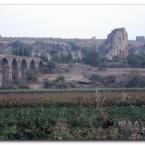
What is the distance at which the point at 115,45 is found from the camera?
1343 cm

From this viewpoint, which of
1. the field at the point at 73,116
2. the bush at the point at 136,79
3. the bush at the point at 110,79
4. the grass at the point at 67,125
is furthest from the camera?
the bush at the point at 110,79

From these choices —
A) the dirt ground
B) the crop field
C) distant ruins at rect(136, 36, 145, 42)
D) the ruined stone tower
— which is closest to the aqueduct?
the crop field

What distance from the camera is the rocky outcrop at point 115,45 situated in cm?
1147

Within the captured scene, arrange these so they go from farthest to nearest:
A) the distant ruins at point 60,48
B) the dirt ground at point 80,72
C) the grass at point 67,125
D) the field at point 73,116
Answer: the dirt ground at point 80,72
the distant ruins at point 60,48
the field at point 73,116
the grass at point 67,125

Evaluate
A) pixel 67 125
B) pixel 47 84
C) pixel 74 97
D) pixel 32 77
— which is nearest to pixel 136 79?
pixel 47 84

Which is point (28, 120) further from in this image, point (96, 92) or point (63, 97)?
point (63, 97)

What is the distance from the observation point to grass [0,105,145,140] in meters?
9.62

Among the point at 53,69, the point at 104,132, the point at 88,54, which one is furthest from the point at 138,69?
the point at 104,132

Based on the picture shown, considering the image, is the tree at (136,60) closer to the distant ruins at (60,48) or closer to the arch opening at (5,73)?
the distant ruins at (60,48)

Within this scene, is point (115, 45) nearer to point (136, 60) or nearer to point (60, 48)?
point (136, 60)

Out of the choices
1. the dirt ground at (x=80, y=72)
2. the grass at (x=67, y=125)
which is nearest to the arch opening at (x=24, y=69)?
the dirt ground at (x=80, y=72)

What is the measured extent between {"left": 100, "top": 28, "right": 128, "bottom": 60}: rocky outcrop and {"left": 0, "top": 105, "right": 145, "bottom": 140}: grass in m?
1.72

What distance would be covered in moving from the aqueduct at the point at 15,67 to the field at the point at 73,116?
50 cm

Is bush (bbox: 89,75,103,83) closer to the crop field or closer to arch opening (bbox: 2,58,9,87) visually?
the crop field
